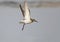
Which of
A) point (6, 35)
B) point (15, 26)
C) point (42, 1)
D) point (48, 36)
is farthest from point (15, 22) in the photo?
point (42, 1)

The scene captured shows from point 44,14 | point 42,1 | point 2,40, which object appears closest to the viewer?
point 42,1

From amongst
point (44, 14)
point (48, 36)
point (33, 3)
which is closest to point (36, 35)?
point (48, 36)

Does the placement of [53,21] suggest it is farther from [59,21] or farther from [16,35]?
[16,35]

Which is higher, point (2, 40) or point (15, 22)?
point (15, 22)

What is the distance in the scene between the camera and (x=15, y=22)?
1560 mm

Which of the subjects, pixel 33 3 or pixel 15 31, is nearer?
pixel 33 3

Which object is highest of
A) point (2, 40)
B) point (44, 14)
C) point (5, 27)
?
point (44, 14)

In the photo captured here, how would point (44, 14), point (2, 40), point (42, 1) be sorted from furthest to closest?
1. point (2, 40)
2. point (44, 14)
3. point (42, 1)

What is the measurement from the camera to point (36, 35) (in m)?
1.64

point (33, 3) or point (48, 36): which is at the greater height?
point (33, 3)

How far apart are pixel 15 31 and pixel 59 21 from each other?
363 millimetres

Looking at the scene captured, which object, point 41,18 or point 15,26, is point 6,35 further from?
point 41,18

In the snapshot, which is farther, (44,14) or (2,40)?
(2,40)

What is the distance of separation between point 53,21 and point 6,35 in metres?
0.39
